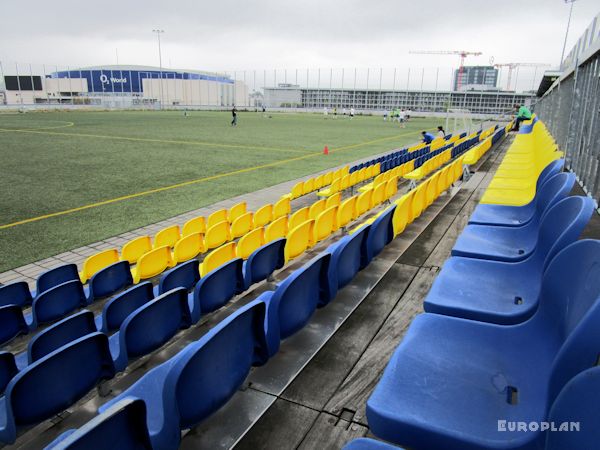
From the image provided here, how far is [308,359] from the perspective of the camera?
2.23 meters

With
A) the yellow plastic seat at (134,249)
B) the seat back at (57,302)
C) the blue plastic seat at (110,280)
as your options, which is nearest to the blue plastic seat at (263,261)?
the blue plastic seat at (110,280)

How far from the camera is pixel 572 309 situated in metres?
1.53

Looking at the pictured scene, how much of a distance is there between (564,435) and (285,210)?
5947 millimetres

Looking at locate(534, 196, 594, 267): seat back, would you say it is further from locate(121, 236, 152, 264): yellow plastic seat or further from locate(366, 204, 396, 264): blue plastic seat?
locate(121, 236, 152, 264): yellow plastic seat

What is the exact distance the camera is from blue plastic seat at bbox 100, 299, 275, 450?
1475 millimetres

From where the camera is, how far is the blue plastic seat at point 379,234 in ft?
11.0

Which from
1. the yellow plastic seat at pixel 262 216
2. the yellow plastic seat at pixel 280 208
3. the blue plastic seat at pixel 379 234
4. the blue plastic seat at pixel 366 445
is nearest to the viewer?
the blue plastic seat at pixel 366 445

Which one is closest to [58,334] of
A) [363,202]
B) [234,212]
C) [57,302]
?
[57,302]

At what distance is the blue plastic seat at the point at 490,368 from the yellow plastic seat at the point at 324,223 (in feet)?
9.00

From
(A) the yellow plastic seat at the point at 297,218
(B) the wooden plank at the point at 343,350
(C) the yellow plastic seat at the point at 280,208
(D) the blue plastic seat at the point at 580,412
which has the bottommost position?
(C) the yellow plastic seat at the point at 280,208

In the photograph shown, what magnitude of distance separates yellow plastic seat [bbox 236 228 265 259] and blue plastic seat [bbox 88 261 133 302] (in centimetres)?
116

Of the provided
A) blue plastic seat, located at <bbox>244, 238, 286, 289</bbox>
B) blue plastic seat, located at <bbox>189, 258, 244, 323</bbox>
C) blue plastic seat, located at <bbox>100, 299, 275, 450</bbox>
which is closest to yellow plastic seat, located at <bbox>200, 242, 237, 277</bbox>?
blue plastic seat, located at <bbox>244, 238, 286, 289</bbox>

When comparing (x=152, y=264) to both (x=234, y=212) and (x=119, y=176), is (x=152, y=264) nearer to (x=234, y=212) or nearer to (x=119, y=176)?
(x=234, y=212)

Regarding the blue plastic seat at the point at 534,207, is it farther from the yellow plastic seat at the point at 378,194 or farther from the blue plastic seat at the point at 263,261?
the yellow plastic seat at the point at 378,194
